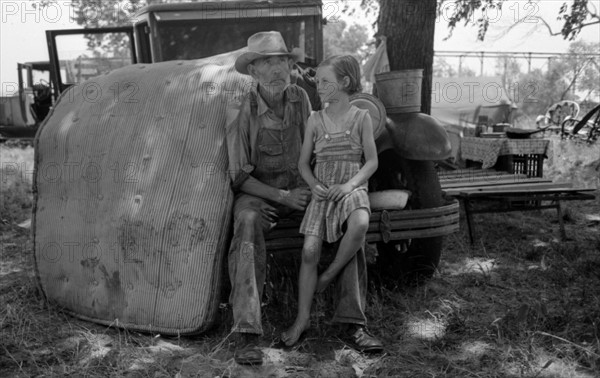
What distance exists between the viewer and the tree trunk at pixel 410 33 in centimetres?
491

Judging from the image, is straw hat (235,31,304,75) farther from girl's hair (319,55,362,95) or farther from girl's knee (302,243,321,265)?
girl's knee (302,243,321,265)

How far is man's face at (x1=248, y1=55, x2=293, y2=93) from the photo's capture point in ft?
10.7

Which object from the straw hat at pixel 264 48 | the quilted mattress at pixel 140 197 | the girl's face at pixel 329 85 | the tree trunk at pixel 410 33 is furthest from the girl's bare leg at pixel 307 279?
the tree trunk at pixel 410 33

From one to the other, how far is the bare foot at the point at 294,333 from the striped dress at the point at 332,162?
443 millimetres

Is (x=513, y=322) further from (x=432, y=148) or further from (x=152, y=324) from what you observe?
(x=152, y=324)

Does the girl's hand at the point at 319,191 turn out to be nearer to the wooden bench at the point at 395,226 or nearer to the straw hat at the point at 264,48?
the wooden bench at the point at 395,226

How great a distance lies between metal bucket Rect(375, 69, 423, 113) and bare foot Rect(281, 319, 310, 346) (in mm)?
1483

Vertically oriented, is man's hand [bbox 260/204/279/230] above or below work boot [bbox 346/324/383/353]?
above

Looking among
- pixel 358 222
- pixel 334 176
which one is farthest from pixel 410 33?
pixel 358 222

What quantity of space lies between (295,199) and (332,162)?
278 mm

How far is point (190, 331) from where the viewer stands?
3072mm

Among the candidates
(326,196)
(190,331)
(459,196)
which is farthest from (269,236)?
(459,196)

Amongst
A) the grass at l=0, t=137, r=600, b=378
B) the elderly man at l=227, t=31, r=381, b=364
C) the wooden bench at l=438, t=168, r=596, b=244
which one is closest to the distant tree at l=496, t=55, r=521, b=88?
the wooden bench at l=438, t=168, r=596, b=244

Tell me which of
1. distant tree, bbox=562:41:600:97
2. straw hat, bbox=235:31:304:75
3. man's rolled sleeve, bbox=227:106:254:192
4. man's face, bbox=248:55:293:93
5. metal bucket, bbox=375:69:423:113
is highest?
straw hat, bbox=235:31:304:75
